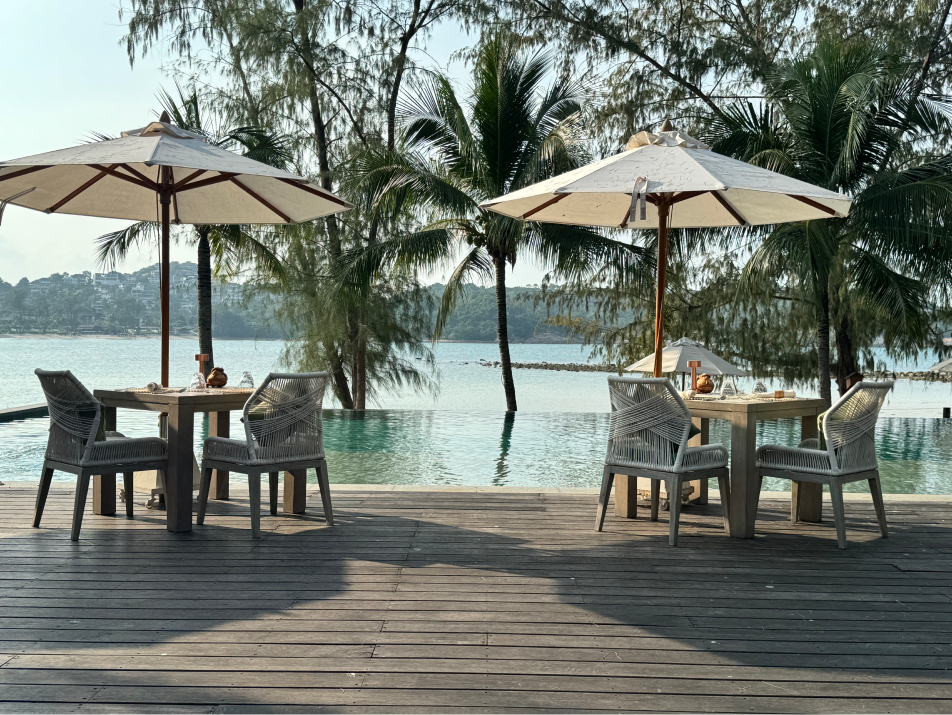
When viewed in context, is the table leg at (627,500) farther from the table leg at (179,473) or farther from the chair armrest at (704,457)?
the table leg at (179,473)

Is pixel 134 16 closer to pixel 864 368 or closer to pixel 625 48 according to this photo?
pixel 625 48

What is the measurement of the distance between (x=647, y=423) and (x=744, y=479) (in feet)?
1.98

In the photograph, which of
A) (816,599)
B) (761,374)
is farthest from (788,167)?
(816,599)

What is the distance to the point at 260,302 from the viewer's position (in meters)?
14.6

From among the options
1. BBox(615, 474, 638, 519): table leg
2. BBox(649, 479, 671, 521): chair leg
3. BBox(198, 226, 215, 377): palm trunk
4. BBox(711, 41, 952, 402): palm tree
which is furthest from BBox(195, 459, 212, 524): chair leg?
BBox(198, 226, 215, 377): palm trunk

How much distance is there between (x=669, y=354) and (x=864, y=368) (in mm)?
8466

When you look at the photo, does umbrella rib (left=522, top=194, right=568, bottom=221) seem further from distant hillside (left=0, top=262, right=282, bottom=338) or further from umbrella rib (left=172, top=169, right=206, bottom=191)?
distant hillside (left=0, top=262, right=282, bottom=338)

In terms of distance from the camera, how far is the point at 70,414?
4086mm

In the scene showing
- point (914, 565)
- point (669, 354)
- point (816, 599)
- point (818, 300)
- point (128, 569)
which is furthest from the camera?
point (818, 300)

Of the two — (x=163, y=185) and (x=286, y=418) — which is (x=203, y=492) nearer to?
(x=286, y=418)

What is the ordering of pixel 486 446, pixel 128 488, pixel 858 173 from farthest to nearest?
pixel 858 173 < pixel 486 446 < pixel 128 488

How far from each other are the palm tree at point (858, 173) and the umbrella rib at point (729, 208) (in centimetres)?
407

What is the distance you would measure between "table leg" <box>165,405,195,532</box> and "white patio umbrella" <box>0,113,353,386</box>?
816mm

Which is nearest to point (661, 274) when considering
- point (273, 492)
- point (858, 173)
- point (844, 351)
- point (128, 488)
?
point (273, 492)
